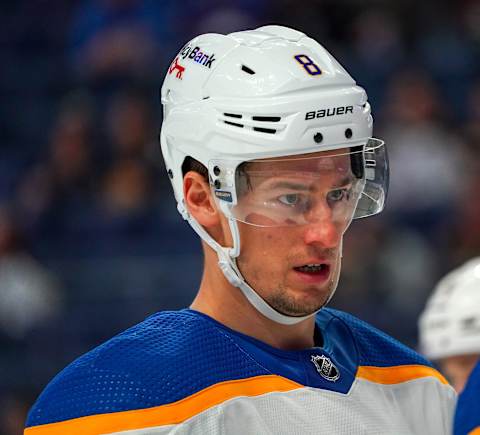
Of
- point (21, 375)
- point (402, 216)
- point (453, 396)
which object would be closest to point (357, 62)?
point (402, 216)

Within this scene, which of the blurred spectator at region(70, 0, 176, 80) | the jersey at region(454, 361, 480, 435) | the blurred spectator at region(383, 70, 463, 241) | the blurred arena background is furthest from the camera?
the blurred spectator at region(70, 0, 176, 80)

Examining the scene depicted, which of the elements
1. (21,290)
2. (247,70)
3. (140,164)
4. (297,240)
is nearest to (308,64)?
(247,70)

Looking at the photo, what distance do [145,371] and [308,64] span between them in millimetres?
670

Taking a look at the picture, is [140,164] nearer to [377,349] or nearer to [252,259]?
[377,349]

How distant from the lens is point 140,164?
5.96m

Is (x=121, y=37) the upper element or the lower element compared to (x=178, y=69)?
lower

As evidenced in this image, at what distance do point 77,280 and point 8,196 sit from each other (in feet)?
2.51

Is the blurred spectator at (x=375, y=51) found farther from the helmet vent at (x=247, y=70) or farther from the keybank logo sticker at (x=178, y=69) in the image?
the helmet vent at (x=247, y=70)

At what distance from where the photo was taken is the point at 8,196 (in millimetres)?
6137

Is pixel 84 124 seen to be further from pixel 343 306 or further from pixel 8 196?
pixel 343 306

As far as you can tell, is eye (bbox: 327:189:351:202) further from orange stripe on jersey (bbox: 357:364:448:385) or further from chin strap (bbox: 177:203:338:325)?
orange stripe on jersey (bbox: 357:364:448:385)

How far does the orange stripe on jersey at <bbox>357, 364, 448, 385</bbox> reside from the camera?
246 cm

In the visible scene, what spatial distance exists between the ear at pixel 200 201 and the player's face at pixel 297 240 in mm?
77

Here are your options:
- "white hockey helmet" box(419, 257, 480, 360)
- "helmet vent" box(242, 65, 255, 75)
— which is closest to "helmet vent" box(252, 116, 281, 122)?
"helmet vent" box(242, 65, 255, 75)
